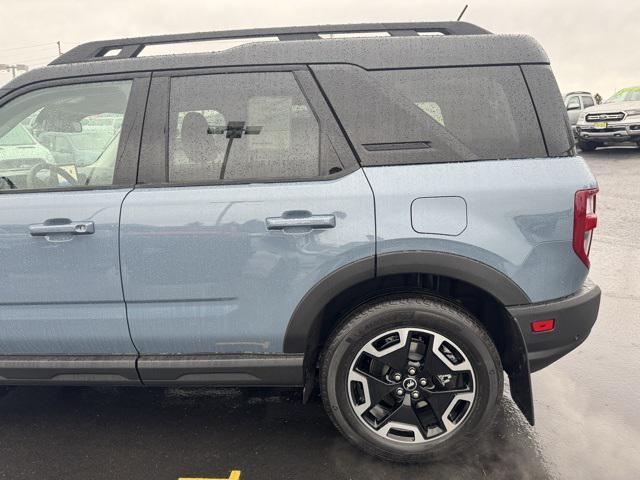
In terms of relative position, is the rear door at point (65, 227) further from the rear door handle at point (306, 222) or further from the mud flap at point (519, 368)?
the mud flap at point (519, 368)

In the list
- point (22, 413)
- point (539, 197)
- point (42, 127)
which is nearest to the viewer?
point (539, 197)

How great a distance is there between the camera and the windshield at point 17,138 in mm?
2410

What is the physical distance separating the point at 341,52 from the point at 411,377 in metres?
1.56

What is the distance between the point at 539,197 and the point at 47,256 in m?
2.20

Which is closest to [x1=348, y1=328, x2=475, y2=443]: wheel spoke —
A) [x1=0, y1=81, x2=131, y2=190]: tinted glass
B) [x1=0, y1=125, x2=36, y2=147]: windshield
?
[x1=0, y1=81, x2=131, y2=190]: tinted glass

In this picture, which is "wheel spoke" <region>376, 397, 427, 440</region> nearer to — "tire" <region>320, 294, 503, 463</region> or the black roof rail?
"tire" <region>320, 294, 503, 463</region>

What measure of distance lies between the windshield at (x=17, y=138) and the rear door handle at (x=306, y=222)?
1.41m

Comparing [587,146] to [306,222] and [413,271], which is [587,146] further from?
[306,222]

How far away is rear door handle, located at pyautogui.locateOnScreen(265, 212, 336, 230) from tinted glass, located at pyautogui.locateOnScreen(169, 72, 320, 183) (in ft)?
0.67

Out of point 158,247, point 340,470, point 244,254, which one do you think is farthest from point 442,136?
point 340,470

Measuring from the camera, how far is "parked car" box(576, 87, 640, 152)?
12.9 meters

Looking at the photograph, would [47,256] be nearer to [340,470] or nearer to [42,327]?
[42,327]

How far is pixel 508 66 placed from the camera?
2.19 m

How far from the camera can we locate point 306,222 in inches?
82.1
